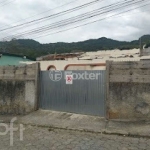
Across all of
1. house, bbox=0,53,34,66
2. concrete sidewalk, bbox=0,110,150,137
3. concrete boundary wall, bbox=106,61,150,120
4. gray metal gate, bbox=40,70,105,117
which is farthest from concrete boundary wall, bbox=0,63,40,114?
house, bbox=0,53,34,66

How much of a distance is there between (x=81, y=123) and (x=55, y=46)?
162 feet

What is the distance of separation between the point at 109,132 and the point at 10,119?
177 inches

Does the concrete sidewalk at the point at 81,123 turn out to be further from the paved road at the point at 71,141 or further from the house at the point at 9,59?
the house at the point at 9,59

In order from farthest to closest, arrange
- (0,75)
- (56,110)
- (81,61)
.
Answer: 1. (81,61)
2. (0,75)
3. (56,110)

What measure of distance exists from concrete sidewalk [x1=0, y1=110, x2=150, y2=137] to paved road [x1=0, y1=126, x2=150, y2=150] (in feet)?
1.13

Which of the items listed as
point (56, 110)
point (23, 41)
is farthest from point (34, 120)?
point (23, 41)

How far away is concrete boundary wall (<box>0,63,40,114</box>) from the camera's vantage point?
11227 millimetres

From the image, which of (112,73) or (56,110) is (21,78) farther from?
(112,73)

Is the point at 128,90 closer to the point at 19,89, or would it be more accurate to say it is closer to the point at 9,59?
the point at 19,89

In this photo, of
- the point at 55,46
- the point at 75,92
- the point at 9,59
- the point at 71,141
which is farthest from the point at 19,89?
the point at 55,46

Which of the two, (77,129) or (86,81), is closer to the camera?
(77,129)

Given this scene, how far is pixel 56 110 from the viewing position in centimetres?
1083

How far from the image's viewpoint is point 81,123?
9188 millimetres

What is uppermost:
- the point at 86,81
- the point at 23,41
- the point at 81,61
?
the point at 23,41
